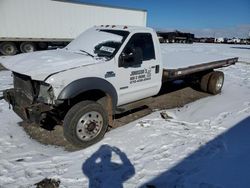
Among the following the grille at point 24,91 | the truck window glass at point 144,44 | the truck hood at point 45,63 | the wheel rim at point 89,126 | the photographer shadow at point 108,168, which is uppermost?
the truck window glass at point 144,44

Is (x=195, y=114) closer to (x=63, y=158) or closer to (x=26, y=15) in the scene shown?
(x=63, y=158)

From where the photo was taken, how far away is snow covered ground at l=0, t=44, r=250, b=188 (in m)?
3.65

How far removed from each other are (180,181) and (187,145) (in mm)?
1212

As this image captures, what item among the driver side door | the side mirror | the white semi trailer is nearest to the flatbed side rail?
the driver side door

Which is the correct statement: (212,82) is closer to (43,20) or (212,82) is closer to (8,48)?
(43,20)

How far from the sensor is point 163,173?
3.82 metres

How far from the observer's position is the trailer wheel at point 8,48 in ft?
60.1

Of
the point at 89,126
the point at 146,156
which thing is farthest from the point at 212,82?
the point at 89,126

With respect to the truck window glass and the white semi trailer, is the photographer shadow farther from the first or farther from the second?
the white semi trailer

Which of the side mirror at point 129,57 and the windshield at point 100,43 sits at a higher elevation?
the windshield at point 100,43

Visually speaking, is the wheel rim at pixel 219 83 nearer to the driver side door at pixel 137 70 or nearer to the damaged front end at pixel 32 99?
the driver side door at pixel 137 70

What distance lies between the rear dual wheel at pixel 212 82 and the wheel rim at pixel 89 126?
16.4ft

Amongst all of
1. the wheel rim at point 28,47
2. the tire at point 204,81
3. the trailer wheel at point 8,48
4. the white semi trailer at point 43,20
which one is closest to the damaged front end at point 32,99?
the tire at point 204,81

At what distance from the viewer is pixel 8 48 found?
1858cm
